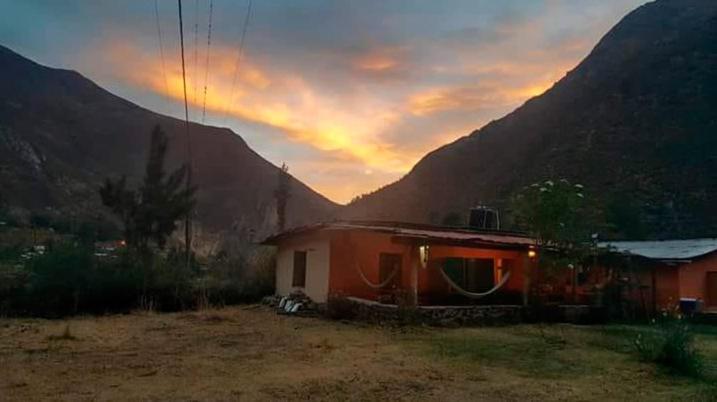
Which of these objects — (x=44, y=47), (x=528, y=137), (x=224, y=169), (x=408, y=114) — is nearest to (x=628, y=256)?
(x=408, y=114)

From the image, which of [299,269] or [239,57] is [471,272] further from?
[239,57]

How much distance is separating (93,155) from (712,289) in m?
36.6

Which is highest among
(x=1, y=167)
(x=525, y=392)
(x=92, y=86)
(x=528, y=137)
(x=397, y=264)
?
(x=92, y=86)

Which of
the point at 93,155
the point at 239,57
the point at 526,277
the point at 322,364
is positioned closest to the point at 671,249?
the point at 526,277

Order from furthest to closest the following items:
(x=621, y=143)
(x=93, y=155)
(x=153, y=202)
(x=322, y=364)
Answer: (x=93, y=155) → (x=621, y=143) → (x=153, y=202) → (x=322, y=364)

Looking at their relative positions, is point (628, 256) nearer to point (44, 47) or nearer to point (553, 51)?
point (553, 51)

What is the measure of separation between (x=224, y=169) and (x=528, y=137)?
2315 centimetres

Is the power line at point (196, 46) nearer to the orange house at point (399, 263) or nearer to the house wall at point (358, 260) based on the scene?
the orange house at point (399, 263)

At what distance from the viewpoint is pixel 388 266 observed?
15945 millimetres

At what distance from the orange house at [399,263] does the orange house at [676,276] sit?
310 cm

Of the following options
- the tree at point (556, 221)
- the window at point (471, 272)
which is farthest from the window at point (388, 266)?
the tree at point (556, 221)

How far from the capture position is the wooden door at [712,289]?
51.5 ft

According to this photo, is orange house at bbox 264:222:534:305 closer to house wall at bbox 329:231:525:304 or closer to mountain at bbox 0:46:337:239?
house wall at bbox 329:231:525:304

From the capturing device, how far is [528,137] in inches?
1367
